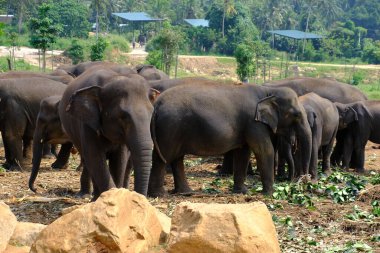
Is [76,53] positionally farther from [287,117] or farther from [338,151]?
[287,117]

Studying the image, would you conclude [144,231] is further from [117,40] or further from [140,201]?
[117,40]

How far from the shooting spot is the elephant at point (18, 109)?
47.6 ft

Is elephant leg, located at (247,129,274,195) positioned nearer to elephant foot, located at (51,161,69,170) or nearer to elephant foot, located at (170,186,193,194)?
elephant foot, located at (170,186,193,194)

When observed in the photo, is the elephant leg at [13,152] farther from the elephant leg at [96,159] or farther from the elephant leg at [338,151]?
the elephant leg at [338,151]

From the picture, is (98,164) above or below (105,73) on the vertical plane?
below

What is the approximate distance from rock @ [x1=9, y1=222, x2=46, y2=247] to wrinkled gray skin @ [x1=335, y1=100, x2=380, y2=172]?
979 centimetres

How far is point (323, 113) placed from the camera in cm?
1523

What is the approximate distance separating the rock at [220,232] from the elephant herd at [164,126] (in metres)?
2.17

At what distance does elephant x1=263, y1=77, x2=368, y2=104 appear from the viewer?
738 inches

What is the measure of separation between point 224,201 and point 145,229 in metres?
3.86

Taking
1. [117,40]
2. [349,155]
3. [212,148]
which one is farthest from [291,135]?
[117,40]

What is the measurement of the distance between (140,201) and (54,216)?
2.48 meters

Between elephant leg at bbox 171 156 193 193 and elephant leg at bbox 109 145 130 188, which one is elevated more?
elephant leg at bbox 109 145 130 188

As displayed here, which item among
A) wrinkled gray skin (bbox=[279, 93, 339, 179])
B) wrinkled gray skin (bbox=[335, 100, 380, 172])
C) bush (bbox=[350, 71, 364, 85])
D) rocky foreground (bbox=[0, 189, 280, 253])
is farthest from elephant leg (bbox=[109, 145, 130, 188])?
bush (bbox=[350, 71, 364, 85])
